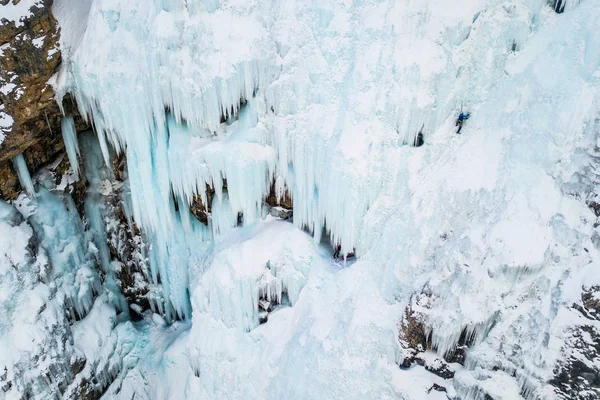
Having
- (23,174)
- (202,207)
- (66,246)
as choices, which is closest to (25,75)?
(23,174)

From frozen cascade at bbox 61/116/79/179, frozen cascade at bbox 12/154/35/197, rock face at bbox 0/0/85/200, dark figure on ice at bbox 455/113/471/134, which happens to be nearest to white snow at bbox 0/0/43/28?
rock face at bbox 0/0/85/200

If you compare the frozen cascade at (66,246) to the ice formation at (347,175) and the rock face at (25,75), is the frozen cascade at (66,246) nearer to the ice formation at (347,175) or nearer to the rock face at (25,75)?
the ice formation at (347,175)

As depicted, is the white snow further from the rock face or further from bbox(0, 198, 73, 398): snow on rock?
bbox(0, 198, 73, 398): snow on rock

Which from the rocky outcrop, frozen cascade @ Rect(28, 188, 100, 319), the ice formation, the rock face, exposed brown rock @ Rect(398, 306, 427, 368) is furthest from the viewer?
frozen cascade @ Rect(28, 188, 100, 319)

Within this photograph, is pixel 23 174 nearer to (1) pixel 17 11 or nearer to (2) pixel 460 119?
(1) pixel 17 11

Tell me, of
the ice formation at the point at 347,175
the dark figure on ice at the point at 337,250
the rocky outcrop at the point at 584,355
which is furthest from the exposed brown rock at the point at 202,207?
the rocky outcrop at the point at 584,355

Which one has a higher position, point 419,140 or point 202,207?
point 419,140

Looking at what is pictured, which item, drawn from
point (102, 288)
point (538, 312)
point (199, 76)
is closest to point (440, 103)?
point (538, 312)
